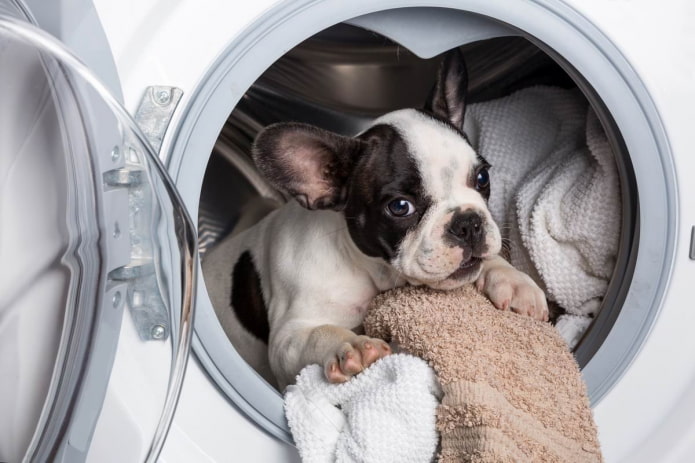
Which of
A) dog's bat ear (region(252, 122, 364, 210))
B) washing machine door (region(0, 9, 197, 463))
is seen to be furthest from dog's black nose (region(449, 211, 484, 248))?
washing machine door (region(0, 9, 197, 463))

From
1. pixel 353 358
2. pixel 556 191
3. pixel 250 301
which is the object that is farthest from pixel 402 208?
pixel 250 301

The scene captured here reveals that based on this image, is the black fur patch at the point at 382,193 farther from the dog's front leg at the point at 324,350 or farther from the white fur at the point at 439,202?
the dog's front leg at the point at 324,350

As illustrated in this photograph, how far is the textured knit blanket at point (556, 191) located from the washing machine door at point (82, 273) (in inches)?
31.8

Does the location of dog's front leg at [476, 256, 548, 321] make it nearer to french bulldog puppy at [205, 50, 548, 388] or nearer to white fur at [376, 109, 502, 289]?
french bulldog puppy at [205, 50, 548, 388]

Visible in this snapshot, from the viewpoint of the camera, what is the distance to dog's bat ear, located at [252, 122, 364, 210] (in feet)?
4.66

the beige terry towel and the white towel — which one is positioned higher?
the beige terry towel

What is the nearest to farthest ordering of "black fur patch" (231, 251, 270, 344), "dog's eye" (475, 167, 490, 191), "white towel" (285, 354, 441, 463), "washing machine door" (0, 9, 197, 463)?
"washing machine door" (0, 9, 197, 463) → "white towel" (285, 354, 441, 463) → "dog's eye" (475, 167, 490, 191) → "black fur patch" (231, 251, 270, 344)

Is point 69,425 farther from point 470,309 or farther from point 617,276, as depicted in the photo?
point 617,276

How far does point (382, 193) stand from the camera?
144 centimetres

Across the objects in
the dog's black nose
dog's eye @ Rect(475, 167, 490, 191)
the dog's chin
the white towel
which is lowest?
the white towel

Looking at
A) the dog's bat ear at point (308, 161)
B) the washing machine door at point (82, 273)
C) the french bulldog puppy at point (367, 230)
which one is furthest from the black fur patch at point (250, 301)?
the washing machine door at point (82, 273)

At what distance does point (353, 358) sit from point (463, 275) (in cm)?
24

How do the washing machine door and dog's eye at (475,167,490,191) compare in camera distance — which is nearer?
the washing machine door

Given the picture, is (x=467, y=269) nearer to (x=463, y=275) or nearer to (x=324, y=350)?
(x=463, y=275)
